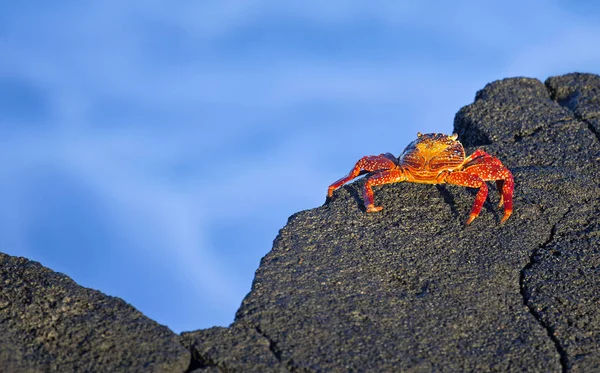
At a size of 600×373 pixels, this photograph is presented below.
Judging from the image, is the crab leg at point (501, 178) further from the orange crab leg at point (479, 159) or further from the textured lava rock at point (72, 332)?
the textured lava rock at point (72, 332)

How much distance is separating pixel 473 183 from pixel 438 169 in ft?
0.97

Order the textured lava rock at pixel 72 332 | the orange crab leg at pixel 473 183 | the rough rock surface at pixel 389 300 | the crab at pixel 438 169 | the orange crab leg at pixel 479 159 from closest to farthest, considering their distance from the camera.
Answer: the textured lava rock at pixel 72 332, the rough rock surface at pixel 389 300, the orange crab leg at pixel 473 183, the crab at pixel 438 169, the orange crab leg at pixel 479 159

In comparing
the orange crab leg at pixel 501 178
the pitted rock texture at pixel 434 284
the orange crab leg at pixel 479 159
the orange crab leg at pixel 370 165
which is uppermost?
the orange crab leg at pixel 370 165

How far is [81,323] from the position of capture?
5191 millimetres

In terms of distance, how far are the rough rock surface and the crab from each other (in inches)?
4.2

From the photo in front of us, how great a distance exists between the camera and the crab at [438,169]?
672cm

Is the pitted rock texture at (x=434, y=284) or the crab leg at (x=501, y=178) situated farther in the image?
the crab leg at (x=501, y=178)

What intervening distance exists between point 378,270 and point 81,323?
1.94 m

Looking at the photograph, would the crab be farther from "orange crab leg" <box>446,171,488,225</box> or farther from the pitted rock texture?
the pitted rock texture

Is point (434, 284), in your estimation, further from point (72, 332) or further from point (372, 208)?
point (72, 332)

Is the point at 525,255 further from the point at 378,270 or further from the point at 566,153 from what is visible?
the point at 566,153

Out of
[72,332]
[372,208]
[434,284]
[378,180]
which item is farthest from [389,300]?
[72,332]

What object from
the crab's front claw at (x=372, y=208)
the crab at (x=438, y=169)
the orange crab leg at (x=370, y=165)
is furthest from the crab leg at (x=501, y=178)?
the crab's front claw at (x=372, y=208)

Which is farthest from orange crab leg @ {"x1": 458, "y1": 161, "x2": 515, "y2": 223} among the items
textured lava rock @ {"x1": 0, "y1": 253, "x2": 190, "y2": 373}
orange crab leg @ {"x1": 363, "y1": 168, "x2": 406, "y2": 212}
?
textured lava rock @ {"x1": 0, "y1": 253, "x2": 190, "y2": 373}
